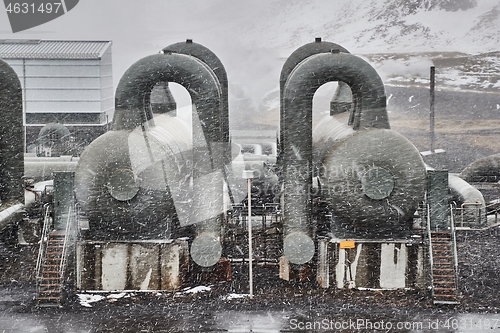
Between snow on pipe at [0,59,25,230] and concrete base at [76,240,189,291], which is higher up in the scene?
snow on pipe at [0,59,25,230]

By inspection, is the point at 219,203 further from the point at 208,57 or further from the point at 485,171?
the point at 485,171

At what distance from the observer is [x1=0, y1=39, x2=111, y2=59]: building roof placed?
41.0 m

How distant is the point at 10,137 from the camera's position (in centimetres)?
2047

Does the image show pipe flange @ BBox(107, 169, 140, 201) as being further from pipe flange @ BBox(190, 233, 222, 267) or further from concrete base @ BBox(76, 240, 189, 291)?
pipe flange @ BBox(190, 233, 222, 267)

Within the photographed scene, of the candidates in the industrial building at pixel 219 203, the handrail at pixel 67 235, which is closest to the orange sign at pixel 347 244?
the industrial building at pixel 219 203

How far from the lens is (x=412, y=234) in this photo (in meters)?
17.8

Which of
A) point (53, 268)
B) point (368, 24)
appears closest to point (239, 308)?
point (53, 268)

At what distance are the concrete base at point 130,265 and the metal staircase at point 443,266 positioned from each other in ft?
20.8

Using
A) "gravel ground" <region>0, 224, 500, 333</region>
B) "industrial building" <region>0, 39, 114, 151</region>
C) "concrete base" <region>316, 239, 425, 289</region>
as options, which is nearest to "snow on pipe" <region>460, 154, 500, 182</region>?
"gravel ground" <region>0, 224, 500, 333</region>

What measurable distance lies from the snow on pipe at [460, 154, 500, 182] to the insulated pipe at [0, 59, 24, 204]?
2149 centimetres

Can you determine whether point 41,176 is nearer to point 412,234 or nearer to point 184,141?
point 184,141

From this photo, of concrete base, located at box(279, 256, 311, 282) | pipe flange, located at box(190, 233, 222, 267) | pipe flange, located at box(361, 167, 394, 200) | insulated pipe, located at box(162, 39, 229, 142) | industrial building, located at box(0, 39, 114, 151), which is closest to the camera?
pipe flange, located at box(361, 167, 394, 200)

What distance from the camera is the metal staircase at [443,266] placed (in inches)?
641

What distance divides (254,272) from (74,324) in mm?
5924
